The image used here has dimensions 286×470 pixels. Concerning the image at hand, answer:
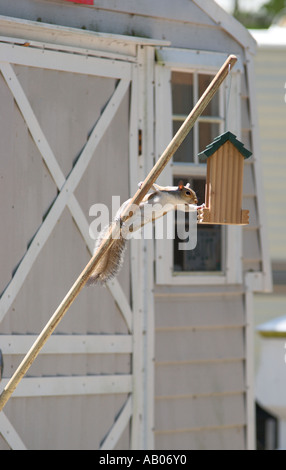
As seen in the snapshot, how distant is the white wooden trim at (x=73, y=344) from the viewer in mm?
6449

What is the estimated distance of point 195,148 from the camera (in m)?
7.43

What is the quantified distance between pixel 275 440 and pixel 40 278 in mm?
4882

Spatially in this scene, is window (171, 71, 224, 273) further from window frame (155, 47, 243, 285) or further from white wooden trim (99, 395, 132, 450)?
white wooden trim (99, 395, 132, 450)

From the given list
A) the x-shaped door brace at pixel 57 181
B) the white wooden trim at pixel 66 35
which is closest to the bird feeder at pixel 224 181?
the x-shaped door brace at pixel 57 181

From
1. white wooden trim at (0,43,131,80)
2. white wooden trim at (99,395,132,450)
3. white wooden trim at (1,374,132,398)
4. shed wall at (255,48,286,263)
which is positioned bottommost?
white wooden trim at (99,395,132,450)

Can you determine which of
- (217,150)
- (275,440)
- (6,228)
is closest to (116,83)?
(6,228)

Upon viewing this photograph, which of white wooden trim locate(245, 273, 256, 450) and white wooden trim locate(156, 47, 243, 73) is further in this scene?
white wooden trim locate(245, 273, 256, 450)

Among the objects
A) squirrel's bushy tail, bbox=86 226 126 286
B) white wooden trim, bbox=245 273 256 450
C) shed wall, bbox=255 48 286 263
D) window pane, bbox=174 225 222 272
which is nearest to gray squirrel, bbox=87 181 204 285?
squirrel's bushy tail, bbox=86 226 126 286

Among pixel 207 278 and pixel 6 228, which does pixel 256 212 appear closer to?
pixel 207 278

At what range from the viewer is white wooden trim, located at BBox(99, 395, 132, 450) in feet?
22.8

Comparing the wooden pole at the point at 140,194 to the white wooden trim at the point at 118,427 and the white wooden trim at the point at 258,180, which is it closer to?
the white wooden trim at the point at 118,427

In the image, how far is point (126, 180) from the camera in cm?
708

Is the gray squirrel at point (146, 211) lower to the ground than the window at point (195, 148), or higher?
lower

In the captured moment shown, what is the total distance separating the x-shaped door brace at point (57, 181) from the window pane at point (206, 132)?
80cm
